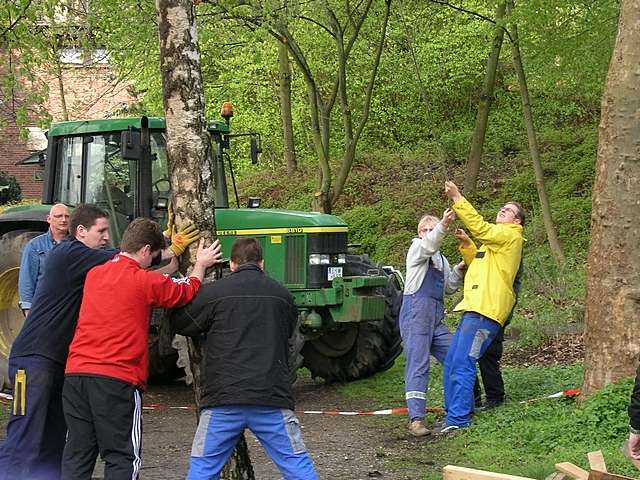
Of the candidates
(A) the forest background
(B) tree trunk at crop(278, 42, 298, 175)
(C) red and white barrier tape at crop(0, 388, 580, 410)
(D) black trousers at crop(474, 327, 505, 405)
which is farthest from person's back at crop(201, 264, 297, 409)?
(B) tree trunk at crop(278, 42, 298, 175)

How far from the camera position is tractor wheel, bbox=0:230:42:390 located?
39.9ft

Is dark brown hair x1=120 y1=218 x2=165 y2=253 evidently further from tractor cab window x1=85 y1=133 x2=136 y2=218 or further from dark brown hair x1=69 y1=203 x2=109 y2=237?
tractor cab window x1=85 y1=133 x2=136 y2=218

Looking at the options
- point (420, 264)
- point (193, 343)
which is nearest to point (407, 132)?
point (420, 264)

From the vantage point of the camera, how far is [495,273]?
9.34 meters

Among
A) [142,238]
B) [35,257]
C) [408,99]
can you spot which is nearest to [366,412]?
[35,257]

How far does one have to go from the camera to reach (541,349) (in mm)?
13688

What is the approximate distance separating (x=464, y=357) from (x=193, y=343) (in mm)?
3072

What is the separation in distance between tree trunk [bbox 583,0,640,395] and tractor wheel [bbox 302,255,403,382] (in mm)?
3860

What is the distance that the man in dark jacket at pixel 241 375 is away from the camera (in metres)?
6.25

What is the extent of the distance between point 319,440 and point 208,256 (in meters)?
3.27

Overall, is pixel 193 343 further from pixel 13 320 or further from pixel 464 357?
pixel 13 320

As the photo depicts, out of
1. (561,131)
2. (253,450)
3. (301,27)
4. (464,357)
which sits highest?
(301,27)

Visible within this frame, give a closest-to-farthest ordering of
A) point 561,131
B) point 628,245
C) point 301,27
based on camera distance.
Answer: point 628,245 → point 301,27 → point 561,131

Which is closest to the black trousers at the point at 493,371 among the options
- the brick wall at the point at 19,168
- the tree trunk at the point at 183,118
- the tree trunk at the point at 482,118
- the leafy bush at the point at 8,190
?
the tree trunk at the point at 183,118
